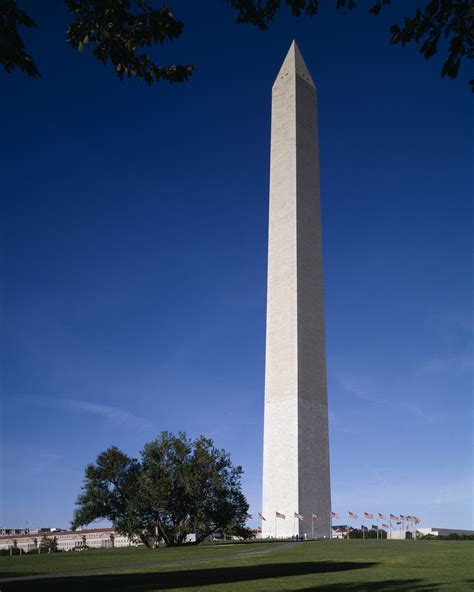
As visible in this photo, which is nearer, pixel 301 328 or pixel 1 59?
pixel 1 59

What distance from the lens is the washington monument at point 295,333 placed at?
164 ft

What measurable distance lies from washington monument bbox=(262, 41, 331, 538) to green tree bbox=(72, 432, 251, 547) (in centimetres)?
763

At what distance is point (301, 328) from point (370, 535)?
57.3 ft

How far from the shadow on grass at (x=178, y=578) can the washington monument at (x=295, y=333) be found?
89.4 ft

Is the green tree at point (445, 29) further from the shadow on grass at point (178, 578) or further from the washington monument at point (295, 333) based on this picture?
the washington monument at point (295, 333)

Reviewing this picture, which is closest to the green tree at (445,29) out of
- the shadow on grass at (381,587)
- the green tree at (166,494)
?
the shadow on grass at (381,587)

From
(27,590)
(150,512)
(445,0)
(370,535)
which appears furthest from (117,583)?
(370,535)

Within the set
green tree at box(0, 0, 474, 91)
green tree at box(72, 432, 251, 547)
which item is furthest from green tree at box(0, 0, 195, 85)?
green tree at box(72, 432, 251, 547)

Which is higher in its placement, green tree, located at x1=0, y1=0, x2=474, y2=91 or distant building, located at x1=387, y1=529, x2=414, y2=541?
green tree, located at x1=0, y1=0, x2=474, y2=91

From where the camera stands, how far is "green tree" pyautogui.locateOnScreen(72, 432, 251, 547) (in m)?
39.2

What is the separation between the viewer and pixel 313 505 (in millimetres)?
49969

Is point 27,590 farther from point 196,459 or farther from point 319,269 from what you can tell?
point 319,269

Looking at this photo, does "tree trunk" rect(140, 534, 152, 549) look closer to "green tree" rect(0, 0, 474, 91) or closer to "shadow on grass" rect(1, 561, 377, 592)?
"shadow on grass" rect(1, 561, 377, 592)

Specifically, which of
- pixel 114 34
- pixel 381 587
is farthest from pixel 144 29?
pixel 381 587
